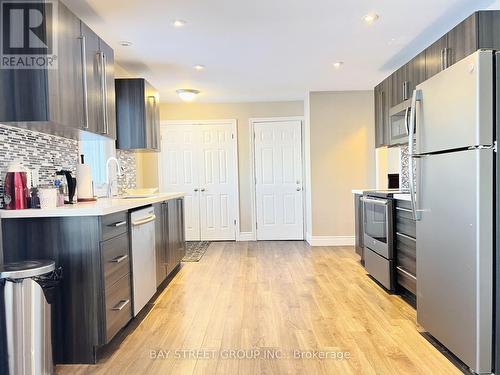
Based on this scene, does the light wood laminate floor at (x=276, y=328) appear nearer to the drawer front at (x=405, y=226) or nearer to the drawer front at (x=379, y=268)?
the drawer front at (x=379, y=268)

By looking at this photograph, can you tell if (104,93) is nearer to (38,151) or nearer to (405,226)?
(38,151)

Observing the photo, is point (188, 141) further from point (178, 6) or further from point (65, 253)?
point (65, 253)

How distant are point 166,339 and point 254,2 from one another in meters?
2.51

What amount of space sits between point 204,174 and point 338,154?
2329 millimetres

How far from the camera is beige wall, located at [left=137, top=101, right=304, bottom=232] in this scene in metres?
6.29

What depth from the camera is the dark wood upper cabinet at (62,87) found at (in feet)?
6.69

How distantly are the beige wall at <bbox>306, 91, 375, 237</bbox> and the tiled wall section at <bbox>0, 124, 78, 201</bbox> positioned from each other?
11.9 ft

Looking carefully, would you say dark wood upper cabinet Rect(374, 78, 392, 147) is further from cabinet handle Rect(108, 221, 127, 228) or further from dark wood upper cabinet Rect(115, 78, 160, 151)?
cabinet handle Rect(108, 221, 127, 228)

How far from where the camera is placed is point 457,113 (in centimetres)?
198

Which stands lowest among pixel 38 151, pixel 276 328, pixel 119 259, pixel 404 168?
pixel 276 328

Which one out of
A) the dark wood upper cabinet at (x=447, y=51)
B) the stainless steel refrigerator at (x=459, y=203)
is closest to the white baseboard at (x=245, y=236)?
the dark wood upper cabinet at (x=447, y=51)

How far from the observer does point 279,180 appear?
6.30m

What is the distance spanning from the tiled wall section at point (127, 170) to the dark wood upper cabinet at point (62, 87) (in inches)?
60.1

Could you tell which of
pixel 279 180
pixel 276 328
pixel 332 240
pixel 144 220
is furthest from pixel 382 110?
pixel 144 220
